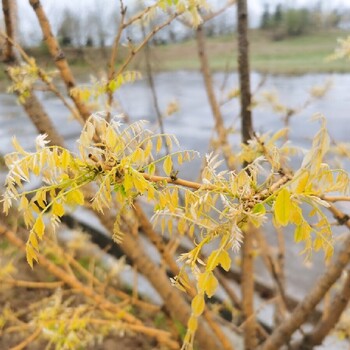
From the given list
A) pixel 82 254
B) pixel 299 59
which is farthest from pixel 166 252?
pixel 299 59

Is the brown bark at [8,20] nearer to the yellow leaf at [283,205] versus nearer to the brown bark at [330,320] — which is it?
the yellow leaf at [283,205]

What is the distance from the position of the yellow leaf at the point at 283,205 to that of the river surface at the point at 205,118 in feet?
7.33

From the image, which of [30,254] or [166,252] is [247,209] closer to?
[30,254]

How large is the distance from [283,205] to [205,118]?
912 centimetres

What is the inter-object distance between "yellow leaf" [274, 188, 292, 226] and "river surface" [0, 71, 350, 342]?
2.23 m

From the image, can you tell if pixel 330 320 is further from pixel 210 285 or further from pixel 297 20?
pixel 297 20

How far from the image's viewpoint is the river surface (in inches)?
146

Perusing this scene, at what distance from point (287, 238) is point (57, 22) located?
2.80 m

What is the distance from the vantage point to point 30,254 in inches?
25.0

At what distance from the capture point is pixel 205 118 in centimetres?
951

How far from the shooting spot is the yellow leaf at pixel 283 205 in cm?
51

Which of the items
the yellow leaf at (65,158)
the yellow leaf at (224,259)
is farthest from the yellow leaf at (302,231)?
the yellow leaf at (65,158)

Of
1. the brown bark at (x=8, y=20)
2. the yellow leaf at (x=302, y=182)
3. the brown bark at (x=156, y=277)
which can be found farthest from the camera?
the brown bark at (x=156, y=277)

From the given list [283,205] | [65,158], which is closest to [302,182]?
[283,205]
